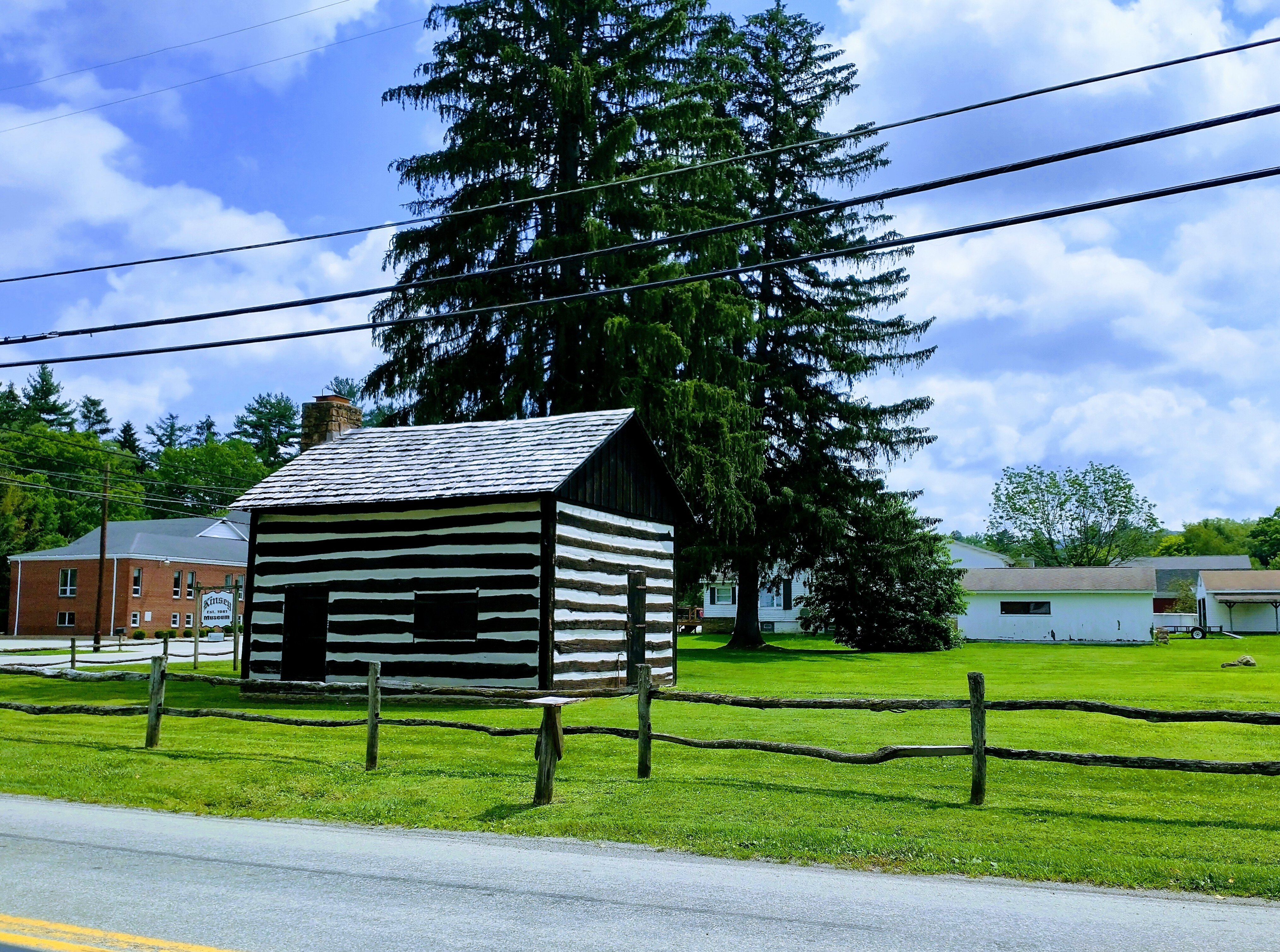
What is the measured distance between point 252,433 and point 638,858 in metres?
109

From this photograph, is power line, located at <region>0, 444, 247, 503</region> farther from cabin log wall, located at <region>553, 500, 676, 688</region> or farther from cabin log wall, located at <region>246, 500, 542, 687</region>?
cabin log wall, located at <region>553, 500, 676, 688</region>

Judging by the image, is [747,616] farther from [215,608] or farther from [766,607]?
[766,607]

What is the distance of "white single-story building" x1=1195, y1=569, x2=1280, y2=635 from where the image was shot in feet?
222

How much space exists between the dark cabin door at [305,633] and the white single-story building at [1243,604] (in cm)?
6344

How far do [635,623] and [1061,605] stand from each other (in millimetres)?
40384

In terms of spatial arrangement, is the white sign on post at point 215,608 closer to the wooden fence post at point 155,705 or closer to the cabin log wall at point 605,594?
the cabin log wall at point 605,594

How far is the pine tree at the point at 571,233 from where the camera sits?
29391mm

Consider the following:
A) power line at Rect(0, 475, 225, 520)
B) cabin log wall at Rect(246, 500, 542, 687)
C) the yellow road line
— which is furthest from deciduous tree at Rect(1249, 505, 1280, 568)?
the yellow road line

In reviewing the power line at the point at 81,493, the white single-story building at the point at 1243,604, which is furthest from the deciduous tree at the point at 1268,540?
the power line at the point at 81,493

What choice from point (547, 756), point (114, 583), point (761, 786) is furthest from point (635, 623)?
point (114, 583)

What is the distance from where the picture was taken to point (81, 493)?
138 feet

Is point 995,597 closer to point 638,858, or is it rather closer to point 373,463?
point 373,463

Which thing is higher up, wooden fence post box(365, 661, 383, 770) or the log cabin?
the log cabin

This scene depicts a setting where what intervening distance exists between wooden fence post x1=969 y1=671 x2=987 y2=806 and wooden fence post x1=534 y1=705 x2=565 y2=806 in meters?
4.04
